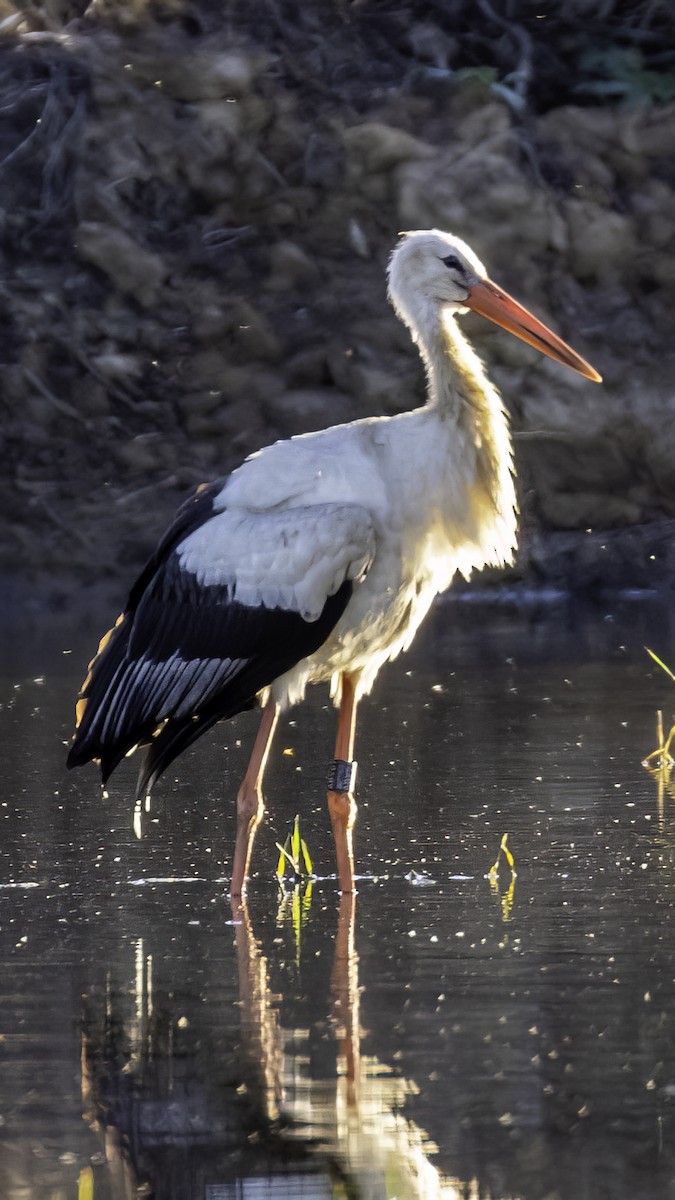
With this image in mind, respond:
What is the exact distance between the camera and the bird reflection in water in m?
3.30

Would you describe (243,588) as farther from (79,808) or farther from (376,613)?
(79,808)

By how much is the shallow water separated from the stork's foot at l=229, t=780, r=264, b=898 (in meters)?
0.06

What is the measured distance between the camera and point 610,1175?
3.25m

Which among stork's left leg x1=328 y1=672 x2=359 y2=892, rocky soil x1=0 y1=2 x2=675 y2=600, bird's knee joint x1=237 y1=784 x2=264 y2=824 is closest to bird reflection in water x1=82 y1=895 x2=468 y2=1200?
stork's left leg x1=328 y1=672 x2=359 y2=892

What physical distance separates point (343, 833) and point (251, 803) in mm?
266

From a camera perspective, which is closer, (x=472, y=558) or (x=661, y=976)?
(x=661, y=976)

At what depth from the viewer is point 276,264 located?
1564cm

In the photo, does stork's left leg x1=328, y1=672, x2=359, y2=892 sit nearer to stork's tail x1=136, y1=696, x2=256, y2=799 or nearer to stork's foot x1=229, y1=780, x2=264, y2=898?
stork's foot x1=229, y1=780, x2=264, y2=898

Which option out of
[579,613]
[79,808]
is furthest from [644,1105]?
[579,613]

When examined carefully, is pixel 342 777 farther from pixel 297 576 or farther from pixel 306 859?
pixel 297 576

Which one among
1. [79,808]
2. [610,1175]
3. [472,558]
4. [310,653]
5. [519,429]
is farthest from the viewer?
[519,429]

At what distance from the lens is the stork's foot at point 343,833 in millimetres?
5672

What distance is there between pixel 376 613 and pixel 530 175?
9690 millimetres

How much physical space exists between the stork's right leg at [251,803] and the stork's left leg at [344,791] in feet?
0.74
